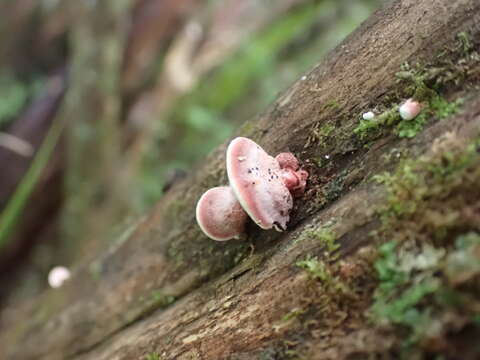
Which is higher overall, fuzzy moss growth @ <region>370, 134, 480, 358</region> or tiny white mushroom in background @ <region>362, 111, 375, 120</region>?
tiny white mushroom in background @ <region>362, 111, 375, 120</region>

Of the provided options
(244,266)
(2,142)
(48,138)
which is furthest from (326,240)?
(2,142)

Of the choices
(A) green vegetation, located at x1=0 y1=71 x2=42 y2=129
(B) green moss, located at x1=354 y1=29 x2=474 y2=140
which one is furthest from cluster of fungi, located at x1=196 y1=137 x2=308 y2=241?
(A) green vegetation, located at x1=0 y1=71 x2=42 y2=129

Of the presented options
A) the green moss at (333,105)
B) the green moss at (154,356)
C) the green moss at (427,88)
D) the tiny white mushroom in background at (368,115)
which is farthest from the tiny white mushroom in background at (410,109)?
the green moss at (154,356)

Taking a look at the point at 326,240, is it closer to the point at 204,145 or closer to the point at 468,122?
the point at 468,122

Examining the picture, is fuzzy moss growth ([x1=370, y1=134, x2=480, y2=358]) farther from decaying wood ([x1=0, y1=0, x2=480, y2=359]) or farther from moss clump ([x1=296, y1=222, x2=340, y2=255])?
moss clump ([x1=296, y1=222, x2=340, y2=255])

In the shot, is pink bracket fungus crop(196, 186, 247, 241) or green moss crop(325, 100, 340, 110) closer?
pink bracket fungus crop(196, 186, 247, 241)

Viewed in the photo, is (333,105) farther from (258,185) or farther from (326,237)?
(326,237)

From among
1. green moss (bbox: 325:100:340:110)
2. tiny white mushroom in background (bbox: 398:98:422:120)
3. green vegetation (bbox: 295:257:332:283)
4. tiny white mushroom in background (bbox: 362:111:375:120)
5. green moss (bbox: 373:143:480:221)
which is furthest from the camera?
green moss (bbox: 325:100:340:110)

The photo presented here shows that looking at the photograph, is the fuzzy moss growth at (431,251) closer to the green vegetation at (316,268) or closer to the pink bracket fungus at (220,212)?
the green vegetation at (316,268)
